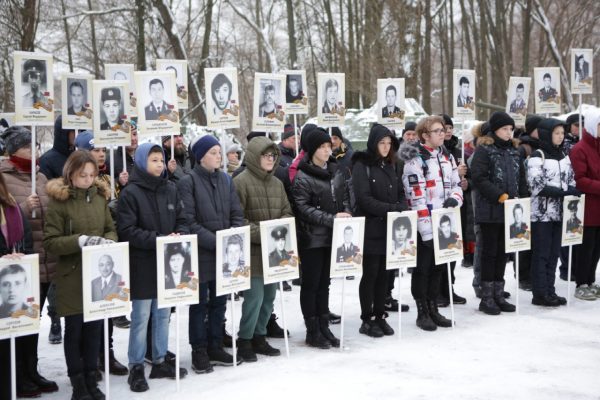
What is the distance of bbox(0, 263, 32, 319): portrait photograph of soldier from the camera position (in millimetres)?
4570

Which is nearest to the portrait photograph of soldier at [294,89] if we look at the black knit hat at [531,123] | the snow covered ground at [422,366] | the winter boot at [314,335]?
the snow covered ground at [422,366]

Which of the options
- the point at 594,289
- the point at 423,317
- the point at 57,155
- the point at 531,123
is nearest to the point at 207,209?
the point at 57,155

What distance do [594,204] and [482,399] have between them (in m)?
4.00

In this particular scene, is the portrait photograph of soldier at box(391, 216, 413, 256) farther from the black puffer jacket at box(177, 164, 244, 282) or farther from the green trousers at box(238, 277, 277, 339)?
the black puffer jacket at box(177, 164, 244, 282)

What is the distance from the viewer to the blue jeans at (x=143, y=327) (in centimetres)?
536

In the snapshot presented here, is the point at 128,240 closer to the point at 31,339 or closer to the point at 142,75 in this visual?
the point at 31,339

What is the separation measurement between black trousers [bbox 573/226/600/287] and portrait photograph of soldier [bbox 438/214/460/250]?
213cm

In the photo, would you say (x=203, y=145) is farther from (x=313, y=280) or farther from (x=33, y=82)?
(x=313, y=280)

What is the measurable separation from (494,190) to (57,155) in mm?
4500

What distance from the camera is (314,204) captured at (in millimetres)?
6312

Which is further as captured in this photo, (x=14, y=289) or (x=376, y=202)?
(x=376, y=202)

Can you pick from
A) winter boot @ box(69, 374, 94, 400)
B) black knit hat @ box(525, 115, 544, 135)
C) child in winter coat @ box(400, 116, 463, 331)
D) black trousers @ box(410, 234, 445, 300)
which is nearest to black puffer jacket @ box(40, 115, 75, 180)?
winter boot @ box(69, 374, 94, 400)

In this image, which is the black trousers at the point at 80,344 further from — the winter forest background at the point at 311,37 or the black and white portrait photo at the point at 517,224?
the winter forest background at the point at 311,37

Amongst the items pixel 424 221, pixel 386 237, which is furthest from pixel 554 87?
pixel 386 237
